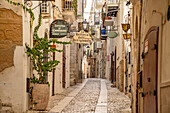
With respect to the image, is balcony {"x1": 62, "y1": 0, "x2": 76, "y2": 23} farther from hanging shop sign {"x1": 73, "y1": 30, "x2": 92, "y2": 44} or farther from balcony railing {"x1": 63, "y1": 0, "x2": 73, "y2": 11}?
hanging shop sign {"x1": 73, "y1": 30, "x2": 92, "y2": 44}

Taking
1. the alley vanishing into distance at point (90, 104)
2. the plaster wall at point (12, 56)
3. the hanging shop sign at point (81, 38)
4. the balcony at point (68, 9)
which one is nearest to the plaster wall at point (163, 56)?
the plaster wall at point (12, 56)

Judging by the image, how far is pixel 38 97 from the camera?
9344 millimetres

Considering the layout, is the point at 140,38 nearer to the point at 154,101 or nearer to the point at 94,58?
the point at 154,101

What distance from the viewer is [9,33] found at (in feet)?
29.6

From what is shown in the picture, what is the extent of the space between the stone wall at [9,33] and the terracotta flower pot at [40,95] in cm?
104

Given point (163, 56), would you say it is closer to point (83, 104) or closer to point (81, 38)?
point (83, 104)

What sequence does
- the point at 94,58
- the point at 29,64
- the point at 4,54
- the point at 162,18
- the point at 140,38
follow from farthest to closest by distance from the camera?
the point at 94,58 → the point at 29,64 → the point at 4,54 → the point at 140,38 → the point at 162,18

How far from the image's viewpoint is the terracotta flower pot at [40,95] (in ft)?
30.5

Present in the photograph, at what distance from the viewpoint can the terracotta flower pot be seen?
930 cm

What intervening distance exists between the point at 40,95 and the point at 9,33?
201 cm

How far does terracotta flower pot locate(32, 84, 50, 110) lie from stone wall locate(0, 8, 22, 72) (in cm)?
104

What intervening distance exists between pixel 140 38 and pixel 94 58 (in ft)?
184

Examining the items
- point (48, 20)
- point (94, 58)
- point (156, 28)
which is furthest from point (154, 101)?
point (94, 58)

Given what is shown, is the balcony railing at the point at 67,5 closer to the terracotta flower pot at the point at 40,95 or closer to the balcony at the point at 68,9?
the balcony at the point at 68,9
